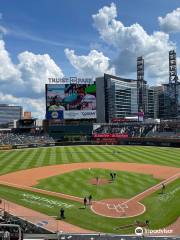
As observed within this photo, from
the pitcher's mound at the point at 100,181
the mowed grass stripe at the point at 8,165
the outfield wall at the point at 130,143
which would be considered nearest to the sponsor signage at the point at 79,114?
the outfield wall at the point at 130,143

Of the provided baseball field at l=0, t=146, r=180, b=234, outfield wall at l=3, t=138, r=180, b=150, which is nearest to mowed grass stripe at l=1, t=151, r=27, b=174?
baseball field at l=0, t=146, r=180, b=234

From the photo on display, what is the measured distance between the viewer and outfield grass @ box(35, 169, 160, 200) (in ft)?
129

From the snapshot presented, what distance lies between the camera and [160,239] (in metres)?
15.0

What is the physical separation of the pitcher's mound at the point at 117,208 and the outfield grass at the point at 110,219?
0.74 m

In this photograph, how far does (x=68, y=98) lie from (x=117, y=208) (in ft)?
230

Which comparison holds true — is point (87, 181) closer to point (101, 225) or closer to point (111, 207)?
point (111, 207)

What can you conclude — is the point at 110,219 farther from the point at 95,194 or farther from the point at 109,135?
the point at 109,135

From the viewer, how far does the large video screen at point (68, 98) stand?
101500 mm

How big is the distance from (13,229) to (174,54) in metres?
136

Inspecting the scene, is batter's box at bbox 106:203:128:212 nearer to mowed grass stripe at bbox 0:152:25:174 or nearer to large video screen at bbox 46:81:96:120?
mowed grass stripe at bbox 0:152:25:174

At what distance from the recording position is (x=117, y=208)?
111 ft

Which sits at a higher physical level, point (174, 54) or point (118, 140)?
point (174, 54)

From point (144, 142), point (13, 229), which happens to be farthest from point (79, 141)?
point (13, 229)

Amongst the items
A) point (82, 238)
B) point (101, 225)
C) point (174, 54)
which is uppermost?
point (174, 54)
